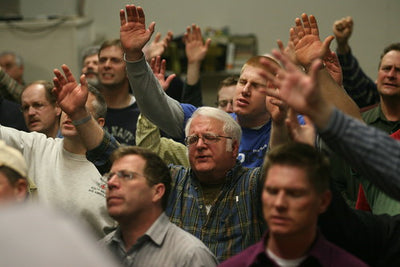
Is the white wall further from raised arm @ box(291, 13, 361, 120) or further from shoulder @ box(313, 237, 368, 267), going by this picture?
shoulder @ box(313, 237, 368, 267)

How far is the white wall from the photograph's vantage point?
4.76 m

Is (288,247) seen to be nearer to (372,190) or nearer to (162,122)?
(372,190)

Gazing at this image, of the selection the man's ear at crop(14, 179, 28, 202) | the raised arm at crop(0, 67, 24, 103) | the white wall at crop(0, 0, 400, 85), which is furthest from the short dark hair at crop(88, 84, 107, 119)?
the white wall at crop(0, 0, 400, 85)

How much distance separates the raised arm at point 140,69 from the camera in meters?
2.40

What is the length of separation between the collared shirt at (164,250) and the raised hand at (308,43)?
745 millimetres

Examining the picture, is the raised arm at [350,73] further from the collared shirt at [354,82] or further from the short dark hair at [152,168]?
the short dark hair at [152,168]

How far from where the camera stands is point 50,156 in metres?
2.57

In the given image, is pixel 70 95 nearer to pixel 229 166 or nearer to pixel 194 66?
pixel 229 166

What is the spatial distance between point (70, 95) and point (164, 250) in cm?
71

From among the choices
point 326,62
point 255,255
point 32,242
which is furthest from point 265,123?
point 32,242

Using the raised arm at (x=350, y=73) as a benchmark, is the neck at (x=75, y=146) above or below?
below

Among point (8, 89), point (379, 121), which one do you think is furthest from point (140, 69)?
point (8, 89)

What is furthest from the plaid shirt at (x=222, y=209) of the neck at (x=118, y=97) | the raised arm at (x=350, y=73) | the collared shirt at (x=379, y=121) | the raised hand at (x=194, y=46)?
the raised arm at (x=350, y=73)

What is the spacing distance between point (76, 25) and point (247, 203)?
128 inches
